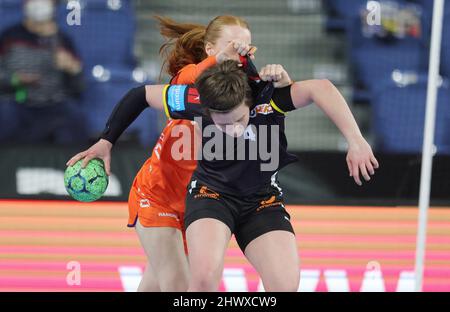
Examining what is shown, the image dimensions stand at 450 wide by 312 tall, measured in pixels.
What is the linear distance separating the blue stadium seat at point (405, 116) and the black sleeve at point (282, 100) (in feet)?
10.0

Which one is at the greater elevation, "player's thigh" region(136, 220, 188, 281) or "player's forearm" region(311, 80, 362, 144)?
"player's forearm" region(311, 80, 362, 144)

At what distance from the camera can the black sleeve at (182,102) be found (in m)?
4.26

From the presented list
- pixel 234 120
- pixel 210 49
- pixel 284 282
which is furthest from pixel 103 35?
pixel 284 282

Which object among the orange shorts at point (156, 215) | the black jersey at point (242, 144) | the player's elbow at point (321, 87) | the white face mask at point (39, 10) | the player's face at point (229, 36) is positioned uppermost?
the player's face at point (229, 36)

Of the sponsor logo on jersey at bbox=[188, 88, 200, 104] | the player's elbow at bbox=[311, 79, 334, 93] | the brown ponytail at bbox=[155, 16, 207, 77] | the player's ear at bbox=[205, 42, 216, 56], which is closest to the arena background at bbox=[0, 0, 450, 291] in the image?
the brown ponytail at bbox=[155, 16, 207, 77]

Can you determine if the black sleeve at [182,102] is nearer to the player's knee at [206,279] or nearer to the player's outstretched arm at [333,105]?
the player's outstretched arm at [333,105]

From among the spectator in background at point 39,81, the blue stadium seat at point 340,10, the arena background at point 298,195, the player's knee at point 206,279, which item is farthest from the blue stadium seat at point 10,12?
the player's knee at point 206,279

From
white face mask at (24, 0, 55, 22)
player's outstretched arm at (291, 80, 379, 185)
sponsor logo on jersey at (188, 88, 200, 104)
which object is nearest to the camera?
player's outstretched arm at (291, 80, 379, 185)

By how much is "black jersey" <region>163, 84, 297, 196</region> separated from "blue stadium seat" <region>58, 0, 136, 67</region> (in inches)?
130

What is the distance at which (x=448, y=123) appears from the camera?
7.32 m

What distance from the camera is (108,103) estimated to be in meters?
6.90

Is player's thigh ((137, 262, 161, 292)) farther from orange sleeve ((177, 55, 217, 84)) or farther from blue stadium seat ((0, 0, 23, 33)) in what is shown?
blue stadium seat ((0, 0, 23, 33))

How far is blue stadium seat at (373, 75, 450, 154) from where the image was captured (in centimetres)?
709
